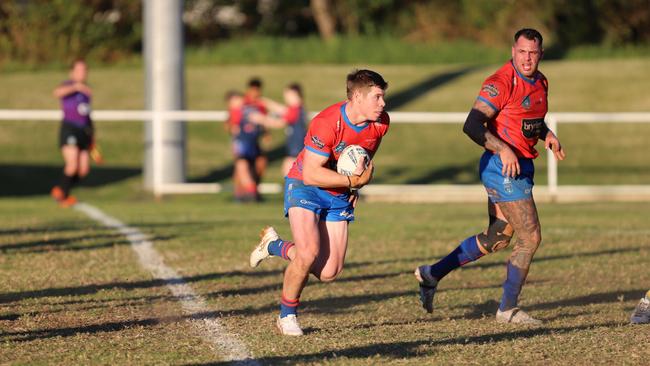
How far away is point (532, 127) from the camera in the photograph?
8.77m

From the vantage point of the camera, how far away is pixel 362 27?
134ft

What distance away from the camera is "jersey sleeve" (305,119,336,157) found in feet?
25.3

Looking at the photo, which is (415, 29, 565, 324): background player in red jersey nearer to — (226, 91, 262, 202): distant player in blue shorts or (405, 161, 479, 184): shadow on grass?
(226, 91, 262, 202): distant player in blue shorts

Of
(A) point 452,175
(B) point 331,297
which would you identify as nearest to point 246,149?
(A) point 452,175

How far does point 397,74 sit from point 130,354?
2923 cm

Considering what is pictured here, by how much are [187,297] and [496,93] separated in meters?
2.91

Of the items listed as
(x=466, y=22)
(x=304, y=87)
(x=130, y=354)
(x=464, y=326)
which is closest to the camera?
(x=130, y=354)

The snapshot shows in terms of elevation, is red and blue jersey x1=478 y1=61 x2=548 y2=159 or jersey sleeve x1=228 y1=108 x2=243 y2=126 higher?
red and blue jersey x1=478 y1=61 x2=548 y2=159

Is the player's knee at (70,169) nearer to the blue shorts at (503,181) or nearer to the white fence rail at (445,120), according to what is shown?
the white fence rail at (445,120)

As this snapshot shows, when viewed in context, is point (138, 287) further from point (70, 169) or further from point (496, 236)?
point (70, 169)

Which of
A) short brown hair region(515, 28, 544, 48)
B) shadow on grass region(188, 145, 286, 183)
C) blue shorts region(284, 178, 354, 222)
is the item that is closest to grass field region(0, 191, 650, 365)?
blue shorts region(284, 178, 354, 222)

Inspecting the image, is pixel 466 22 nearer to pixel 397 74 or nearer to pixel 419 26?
pixel 419 26

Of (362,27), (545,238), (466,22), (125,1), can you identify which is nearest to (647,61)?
(466,22)

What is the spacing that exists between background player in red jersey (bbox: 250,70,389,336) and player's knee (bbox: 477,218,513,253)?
138cm
